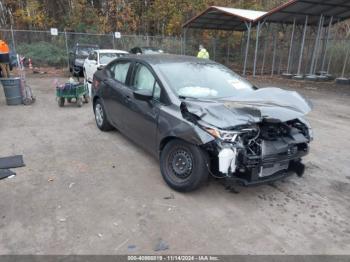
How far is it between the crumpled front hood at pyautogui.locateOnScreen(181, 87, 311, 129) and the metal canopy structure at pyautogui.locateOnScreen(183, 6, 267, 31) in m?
14.5

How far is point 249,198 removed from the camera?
404 centimetres

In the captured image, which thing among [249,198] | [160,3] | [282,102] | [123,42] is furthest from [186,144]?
[160,3]

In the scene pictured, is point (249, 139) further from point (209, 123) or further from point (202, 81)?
point (202, 81)

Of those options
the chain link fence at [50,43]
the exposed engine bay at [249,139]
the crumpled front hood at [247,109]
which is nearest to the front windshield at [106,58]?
the chain link fence at [50,43]

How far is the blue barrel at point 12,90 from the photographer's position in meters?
8.90

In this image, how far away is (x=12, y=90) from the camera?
9023 millimetres

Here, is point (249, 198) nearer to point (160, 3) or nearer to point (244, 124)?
point (244, 124)

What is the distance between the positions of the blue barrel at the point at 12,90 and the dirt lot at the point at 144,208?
3673mm

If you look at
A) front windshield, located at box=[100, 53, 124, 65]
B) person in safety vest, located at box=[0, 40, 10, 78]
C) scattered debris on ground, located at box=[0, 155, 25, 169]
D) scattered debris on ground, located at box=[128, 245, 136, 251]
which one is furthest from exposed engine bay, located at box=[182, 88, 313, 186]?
person in safety vest, located at box=[0, 40, 10, 78]

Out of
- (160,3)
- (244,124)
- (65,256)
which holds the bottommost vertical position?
(65,256)

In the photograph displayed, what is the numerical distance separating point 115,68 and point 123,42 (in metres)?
17.6

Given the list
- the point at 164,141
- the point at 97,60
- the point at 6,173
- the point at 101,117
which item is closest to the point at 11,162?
the point at 6,173

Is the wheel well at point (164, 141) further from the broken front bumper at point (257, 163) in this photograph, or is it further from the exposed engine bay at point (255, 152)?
the broken front bumper at point (257, 163)

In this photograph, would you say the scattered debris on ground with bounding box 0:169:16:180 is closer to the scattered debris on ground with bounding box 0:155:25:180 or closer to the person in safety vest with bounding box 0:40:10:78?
the scattered debris on ground with bounding box 0:155:25:180
